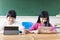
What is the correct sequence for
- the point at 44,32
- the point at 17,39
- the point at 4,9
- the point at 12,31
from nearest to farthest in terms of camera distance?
the point at 17,39 < the point at 12,31 < the point at 44,32 < the point at 4,9

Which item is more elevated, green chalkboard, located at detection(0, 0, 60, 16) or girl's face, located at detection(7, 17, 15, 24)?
green chalkboard, located at detection(0, 0, 60, 16)

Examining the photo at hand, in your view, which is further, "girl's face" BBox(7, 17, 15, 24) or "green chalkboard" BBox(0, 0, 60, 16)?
"green chalkboard" BBox(0, 0, 60, 16)

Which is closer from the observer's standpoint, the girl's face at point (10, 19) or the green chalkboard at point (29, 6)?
the girl's face at point (10, 19)

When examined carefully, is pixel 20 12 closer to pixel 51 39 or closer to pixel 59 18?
pixel 59 18

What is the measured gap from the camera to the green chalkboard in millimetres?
3920

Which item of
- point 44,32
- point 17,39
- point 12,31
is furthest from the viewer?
point 44,32

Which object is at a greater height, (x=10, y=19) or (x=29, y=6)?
(x=29, y=6)

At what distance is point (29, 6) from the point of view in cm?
402

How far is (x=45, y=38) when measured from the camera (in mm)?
2035

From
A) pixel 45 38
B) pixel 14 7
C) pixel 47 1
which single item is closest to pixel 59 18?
pixel 47 1

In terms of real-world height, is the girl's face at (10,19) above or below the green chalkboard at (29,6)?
below

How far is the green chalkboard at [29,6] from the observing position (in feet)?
12.9

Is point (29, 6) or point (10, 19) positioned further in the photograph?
point (29, 6)

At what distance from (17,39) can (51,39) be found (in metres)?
0.47
